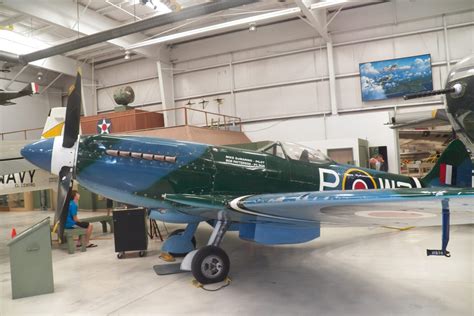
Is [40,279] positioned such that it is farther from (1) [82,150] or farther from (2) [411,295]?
(2) [411,295]

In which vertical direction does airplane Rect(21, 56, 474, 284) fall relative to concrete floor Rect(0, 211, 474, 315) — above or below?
above

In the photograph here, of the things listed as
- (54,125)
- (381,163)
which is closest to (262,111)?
(381,163)

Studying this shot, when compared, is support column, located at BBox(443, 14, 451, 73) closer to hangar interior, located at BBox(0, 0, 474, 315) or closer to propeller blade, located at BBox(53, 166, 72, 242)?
hangar interior, located at BBox(0, 0, 474, 315)

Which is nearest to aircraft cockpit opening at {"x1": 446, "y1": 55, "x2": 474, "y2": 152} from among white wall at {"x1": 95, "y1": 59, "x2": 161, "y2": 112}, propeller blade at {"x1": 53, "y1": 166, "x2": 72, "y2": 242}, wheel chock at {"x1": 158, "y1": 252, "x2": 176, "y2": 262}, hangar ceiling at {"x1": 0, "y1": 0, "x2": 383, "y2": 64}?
wheel chock at {"x1": 158, "y1": 252, "x2": 176, "y2": 262}

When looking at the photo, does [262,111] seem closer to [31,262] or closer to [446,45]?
[446,45]

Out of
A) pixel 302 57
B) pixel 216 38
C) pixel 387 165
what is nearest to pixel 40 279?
pixel 387 165

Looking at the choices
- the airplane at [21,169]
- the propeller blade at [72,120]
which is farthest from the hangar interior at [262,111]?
the propeller blade at [72,120]

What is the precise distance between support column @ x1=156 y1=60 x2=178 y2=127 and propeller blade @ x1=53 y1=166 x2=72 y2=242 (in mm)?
11571

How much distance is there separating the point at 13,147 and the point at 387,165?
11.0 m

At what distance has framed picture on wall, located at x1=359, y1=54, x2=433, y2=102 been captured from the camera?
467 inches

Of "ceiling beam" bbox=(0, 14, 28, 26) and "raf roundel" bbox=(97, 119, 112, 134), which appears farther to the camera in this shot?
"raf roundel" bbox=(97, 119, 112, 134)

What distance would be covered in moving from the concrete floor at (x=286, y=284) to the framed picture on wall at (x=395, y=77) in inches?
285

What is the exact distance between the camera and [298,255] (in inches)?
214

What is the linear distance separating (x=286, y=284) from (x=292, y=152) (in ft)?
6.34
